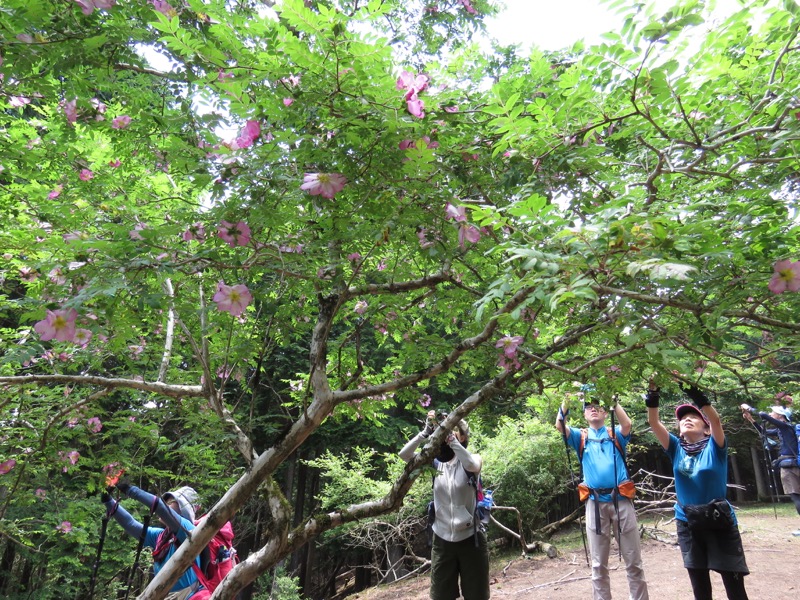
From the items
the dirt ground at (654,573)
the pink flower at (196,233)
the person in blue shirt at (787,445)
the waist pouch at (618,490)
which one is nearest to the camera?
the pink flower at (196,233)

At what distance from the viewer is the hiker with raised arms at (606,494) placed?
3.43m

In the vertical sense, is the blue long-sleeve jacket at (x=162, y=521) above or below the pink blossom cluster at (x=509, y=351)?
below

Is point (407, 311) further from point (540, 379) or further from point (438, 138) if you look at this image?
point (438, 138)

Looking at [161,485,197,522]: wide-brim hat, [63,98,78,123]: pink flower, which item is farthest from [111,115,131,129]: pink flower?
[161,485,197,522]: wide-brim hat

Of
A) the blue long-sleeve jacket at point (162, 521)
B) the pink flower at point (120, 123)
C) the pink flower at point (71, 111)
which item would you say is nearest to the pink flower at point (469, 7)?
the pink flower at point (120, 123)

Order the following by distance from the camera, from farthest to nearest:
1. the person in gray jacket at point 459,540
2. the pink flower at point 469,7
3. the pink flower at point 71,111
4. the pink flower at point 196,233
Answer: the pink flower at point 469,7, the person in gray jacket at point 459,540, the pink flower at point 71,111, the pink flower at point 196,233

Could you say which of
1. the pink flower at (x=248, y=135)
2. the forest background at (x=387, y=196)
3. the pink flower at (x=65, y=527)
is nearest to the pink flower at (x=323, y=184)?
the forest background at (x=387, y=196)

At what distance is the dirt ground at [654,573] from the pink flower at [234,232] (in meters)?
4.98

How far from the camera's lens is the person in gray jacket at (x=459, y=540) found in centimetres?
334

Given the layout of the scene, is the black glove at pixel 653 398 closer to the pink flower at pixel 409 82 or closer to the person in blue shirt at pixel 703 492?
the person in blue shirt at pixel 703 492

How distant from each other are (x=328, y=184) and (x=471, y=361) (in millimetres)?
2153

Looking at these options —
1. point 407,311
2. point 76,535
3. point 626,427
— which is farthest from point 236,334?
point 76,535

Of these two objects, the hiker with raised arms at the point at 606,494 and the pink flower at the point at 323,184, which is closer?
the pink flower at the point at 323,184

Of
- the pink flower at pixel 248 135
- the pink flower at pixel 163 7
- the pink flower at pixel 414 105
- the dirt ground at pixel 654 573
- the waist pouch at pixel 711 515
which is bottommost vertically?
the dirt ground at pixel 654 573
